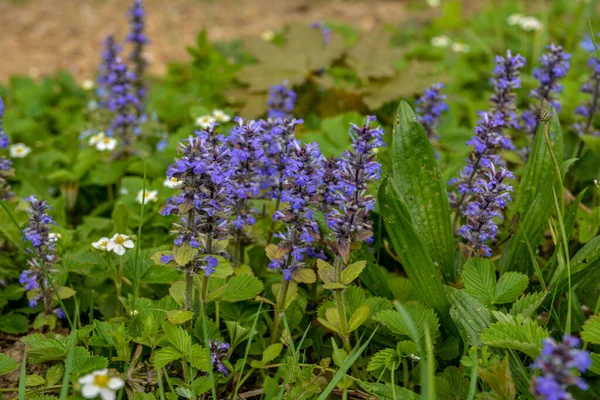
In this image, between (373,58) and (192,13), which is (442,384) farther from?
(192,13)

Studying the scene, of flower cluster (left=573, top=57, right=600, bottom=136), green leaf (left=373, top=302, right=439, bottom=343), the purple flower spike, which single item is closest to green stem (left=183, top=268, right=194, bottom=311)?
the purple flower spike

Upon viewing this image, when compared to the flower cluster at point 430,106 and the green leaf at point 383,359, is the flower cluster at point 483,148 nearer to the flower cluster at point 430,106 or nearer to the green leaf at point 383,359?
the flower cluster at point 430,106

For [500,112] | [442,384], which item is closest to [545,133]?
[500,112]

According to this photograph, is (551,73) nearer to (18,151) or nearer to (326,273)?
(326,273)

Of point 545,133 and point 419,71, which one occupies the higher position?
point 419,71

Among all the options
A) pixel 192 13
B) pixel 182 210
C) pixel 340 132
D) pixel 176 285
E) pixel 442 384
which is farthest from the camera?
pixel 192 13

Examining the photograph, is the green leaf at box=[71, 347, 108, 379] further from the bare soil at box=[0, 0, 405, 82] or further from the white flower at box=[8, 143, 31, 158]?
the bare soil at box=[0, 0, 405, 82]

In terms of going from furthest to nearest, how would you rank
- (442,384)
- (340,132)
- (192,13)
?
(192,13)
(340,132)
(442,384)
